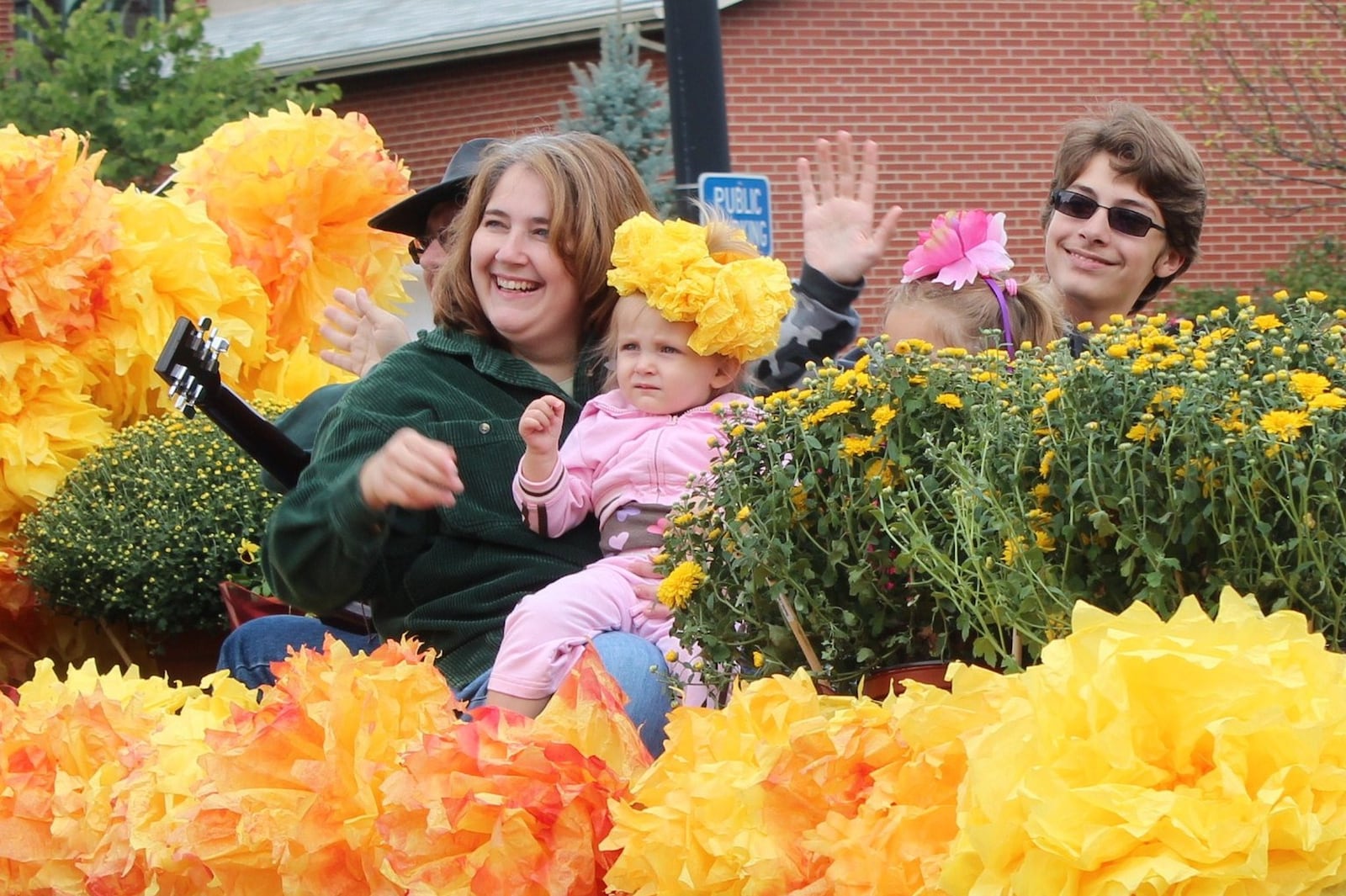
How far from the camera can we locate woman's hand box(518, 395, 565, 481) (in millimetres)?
3127

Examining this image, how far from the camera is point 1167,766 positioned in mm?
1718

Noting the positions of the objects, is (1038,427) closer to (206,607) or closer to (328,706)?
(328,706)

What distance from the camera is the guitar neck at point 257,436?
13.5 feet

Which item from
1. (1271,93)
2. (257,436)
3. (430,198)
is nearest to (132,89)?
(1271,93)

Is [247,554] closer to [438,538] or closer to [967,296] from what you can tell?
[438,538]

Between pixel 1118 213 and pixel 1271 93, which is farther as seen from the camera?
pixel 1271 93

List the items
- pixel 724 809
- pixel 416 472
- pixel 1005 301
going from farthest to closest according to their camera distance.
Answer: pixel 1005 301
pixel 416 472
pixel 724 809

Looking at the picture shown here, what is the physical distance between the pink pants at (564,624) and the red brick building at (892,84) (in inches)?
447

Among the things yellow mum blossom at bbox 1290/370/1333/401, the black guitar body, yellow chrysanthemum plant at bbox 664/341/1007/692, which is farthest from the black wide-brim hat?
yellow mum blossom at bbox 1290/370/1333/401

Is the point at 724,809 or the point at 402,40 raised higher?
the point at 724,809

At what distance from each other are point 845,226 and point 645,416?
2.31 ft

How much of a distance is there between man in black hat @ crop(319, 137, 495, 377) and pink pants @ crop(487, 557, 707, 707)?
1.07 m

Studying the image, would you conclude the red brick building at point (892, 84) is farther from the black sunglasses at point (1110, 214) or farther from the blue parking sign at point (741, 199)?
the black sunglasses at point (1110, 214)

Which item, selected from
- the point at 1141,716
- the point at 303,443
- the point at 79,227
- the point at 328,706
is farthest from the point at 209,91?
the point at 1141,716
